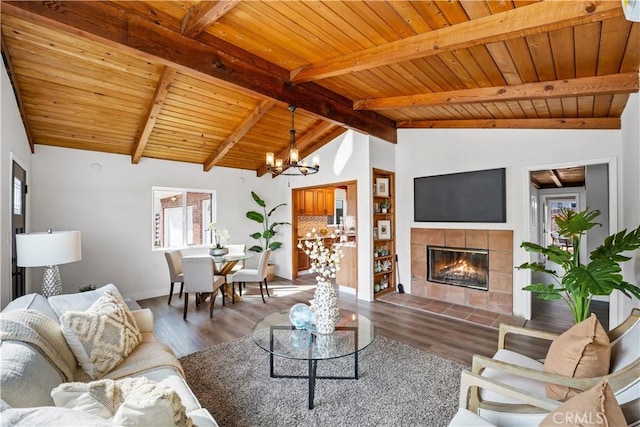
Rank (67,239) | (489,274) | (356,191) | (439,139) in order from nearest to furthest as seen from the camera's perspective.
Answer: (67,239)
(489,274)
(439,139)
(356,191)

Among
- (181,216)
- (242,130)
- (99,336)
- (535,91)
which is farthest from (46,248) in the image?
(535,91)

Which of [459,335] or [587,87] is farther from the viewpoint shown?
[459,335]

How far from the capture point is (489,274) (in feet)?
14.0

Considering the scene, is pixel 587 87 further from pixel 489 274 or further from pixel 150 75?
pixel 150 75

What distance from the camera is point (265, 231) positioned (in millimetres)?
6461

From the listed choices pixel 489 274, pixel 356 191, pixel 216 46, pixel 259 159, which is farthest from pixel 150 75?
pixel 489 274

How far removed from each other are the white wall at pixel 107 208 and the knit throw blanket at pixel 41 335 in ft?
11.0

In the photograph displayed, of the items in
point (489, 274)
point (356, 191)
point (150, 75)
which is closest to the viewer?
point (150, 75)

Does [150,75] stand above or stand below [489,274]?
above

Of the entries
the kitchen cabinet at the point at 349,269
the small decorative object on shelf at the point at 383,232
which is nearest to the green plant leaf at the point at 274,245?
the kitchen cabinet at the point at 349,269

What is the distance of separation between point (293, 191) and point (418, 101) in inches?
142

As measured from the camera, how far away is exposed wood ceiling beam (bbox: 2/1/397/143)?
2061 millimetres

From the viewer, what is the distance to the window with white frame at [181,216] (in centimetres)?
538

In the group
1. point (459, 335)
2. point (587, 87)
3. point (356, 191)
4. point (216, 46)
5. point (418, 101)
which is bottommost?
point (459, 335)
